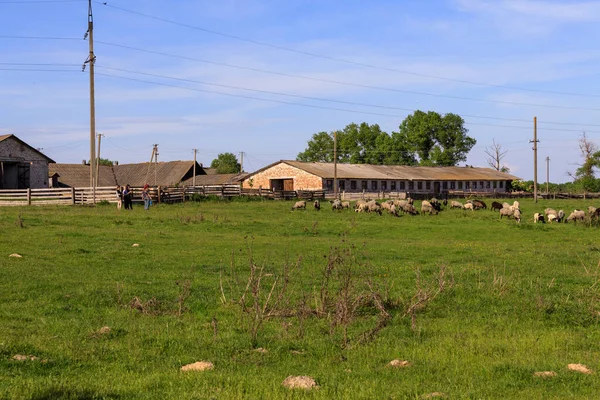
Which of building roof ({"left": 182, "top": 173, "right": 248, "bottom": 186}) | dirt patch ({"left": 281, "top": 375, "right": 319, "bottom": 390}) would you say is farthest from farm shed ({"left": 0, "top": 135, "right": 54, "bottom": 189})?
dirt patch ({"left": 281, "top": 375, "right": 319, "bottom": 390})

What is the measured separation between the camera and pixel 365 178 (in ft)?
252

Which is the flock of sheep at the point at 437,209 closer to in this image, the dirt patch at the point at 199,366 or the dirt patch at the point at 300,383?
the dirt patch at the point at 199,366

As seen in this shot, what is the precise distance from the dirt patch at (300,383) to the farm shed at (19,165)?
5468cm

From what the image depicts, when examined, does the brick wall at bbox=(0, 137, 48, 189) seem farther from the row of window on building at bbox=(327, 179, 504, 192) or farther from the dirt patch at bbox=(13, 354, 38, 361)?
the dirt patch at bbox=(13, 354, 38, 361)

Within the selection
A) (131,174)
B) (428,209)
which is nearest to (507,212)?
(428,209)

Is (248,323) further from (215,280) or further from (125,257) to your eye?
(125,257)

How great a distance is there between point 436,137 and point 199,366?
12074 centimetres

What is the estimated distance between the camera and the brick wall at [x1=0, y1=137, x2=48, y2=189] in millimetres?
56469

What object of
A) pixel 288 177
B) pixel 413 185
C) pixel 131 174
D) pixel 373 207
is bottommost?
pixel 373 207

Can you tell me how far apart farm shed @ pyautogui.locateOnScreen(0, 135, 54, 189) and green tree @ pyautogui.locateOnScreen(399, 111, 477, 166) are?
78984 millimetres

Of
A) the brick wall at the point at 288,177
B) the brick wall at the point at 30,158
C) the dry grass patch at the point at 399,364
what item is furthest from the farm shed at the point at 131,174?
the dry grass patch at the point at 399,364

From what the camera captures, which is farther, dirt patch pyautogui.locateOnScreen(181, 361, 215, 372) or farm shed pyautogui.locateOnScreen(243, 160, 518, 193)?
farm shed pyautogui.locateOnScreen(243, 160, 518, 193)

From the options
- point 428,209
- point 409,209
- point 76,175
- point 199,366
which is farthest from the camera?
point 76,175

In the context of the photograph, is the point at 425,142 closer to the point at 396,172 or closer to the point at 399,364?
the point at 396,172
